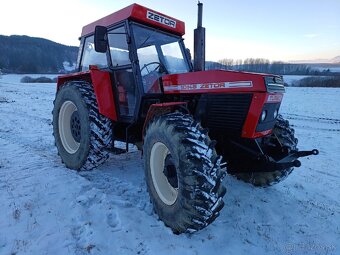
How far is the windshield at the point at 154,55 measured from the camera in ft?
13.5

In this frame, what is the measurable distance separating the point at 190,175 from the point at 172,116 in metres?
0.71

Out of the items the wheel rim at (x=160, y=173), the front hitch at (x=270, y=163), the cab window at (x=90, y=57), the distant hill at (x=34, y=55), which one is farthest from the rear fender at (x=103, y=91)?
the distant hill at (x=34, y=55)

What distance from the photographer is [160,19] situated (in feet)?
14.2

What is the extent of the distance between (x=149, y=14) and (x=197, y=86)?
5.04 feet

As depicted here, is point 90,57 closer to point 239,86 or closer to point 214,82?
point 214,82

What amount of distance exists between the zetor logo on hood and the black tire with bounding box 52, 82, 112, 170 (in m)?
1.43

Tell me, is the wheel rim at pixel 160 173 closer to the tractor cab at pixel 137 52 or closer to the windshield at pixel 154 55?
the tractor cab at pixel 137 52

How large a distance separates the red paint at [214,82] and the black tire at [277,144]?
1091 mm

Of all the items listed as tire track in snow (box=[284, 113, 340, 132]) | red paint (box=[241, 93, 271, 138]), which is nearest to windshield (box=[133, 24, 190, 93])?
red paint (box=[241, 93, 271, 138])

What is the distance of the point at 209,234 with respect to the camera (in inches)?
118

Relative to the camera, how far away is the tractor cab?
4043mm

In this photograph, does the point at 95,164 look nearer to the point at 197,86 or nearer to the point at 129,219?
the point at 129,219

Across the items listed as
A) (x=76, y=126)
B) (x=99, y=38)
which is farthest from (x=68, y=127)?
(x=99, y=38)

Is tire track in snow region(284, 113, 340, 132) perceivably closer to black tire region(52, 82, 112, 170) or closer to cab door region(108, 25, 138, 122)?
cab door region(108, 25, 138, 122)
